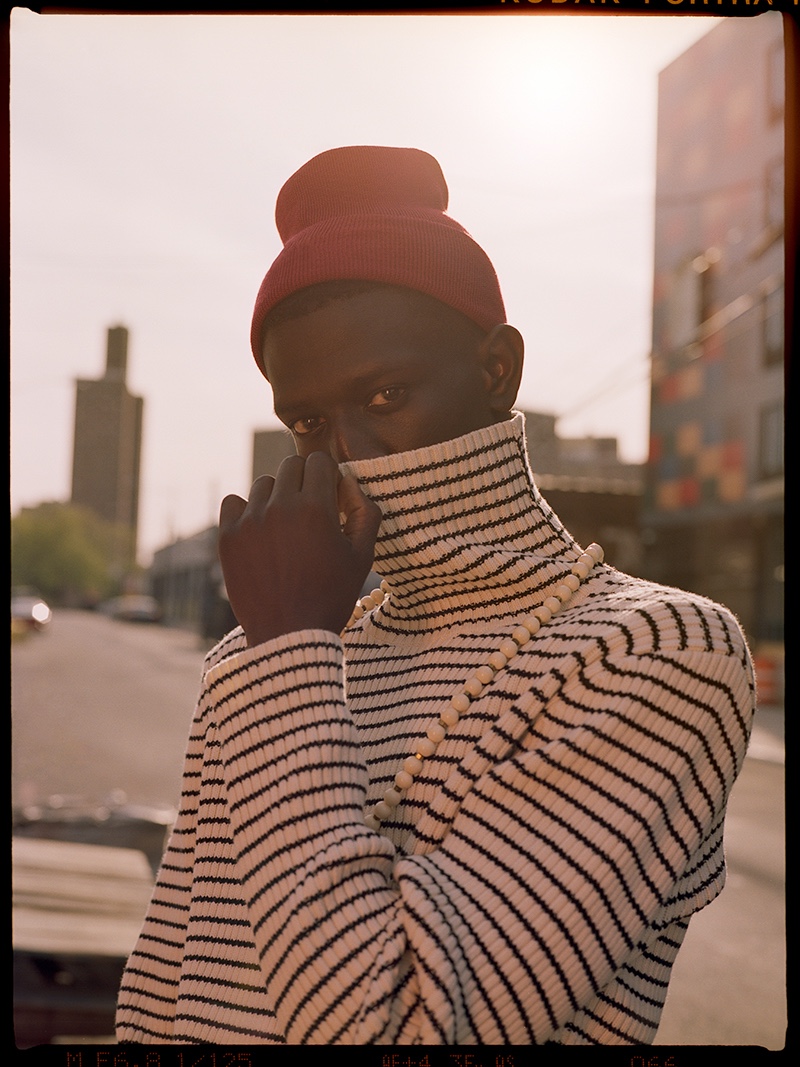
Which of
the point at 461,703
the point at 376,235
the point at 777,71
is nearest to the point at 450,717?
the point at 461,703

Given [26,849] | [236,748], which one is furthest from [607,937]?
[26,849]

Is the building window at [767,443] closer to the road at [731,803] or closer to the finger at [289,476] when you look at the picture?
the road at [731,803]

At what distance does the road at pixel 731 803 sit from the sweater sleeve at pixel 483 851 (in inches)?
10.6

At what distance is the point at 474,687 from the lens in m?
1.16

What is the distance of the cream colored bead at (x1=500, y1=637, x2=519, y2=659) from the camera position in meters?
1.17

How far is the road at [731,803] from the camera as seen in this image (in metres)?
4.16

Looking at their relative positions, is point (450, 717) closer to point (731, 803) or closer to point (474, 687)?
point (474, 687)

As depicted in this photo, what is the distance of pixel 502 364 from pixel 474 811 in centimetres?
56

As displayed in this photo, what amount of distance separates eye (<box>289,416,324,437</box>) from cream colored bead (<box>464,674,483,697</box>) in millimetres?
357

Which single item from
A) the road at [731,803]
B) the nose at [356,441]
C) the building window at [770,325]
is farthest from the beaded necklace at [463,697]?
the building window at [770,325]

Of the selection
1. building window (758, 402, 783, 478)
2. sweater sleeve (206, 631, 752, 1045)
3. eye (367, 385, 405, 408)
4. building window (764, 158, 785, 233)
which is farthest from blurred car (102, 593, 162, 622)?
sweater sleeve (206, 631, 752, 1045)

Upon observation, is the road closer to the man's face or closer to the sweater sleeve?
the sweater sleeve

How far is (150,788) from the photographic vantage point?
8867 millimetres

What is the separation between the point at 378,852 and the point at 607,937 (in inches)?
8.8
